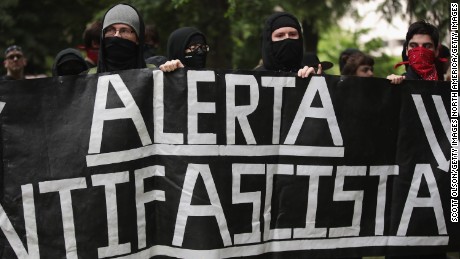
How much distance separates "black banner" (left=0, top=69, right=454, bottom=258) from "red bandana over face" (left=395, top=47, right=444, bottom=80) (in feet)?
0.60

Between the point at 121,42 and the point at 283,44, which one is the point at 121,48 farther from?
the point at 283,44

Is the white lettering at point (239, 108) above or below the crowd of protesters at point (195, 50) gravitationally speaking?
below

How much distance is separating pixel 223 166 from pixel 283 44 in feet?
2.99

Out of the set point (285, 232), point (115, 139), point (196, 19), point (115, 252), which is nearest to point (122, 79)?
point (115, 139)

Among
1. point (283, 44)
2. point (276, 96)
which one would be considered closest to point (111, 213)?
point (276, 96)

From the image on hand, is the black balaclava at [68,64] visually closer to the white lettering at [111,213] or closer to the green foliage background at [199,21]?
the white lettering at [111,213]

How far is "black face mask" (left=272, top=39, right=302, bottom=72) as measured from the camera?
446cm

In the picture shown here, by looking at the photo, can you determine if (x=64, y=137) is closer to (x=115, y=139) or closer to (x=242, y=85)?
(x=115, y=139)

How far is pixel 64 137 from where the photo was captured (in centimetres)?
385

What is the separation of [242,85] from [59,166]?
111 centimetres

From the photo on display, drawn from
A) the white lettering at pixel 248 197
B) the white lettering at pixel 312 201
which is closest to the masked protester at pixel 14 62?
the white lettering at pixel 248 197

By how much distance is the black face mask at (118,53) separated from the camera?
4145mm

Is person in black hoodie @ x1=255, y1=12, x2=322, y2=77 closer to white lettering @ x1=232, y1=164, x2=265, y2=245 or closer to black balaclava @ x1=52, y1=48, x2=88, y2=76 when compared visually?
white lettering @ x1=232, y1=164, x2=265, y2=245

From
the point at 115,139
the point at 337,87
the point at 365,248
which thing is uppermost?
the point at 337,87
